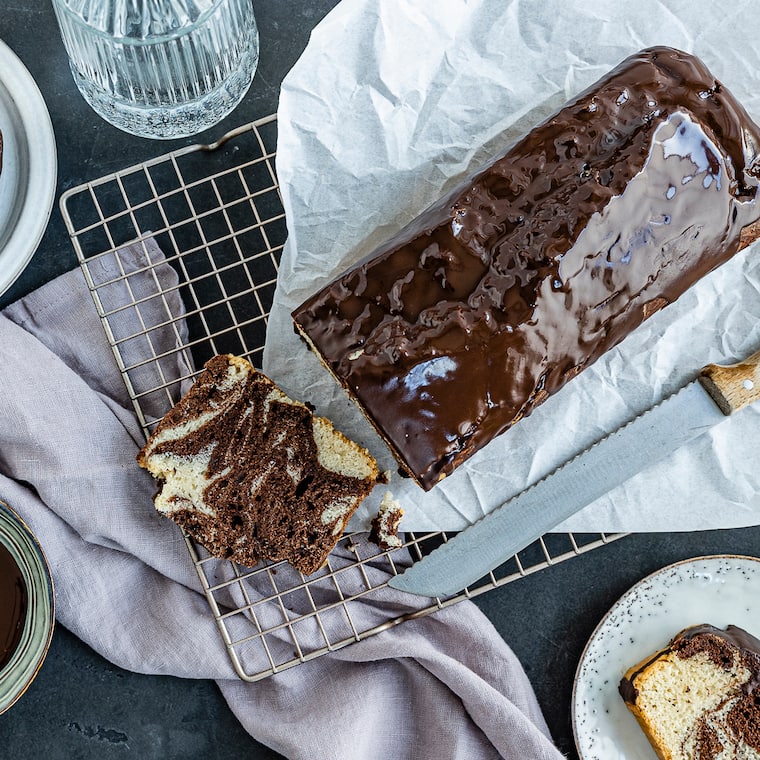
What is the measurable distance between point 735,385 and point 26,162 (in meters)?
2.65

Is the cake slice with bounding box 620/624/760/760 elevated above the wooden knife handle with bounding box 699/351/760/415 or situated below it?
below

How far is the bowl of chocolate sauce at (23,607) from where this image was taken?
2.99 m

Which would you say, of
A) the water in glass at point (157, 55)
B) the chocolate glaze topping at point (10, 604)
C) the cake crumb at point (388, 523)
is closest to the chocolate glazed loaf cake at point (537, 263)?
the cake crumb at point (388, 523)

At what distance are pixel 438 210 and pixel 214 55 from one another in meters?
0.95

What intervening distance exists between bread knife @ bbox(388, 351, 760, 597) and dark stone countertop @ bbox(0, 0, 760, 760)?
0.42m

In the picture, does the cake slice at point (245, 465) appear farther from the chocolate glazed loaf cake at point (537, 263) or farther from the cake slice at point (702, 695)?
the cake slice at point (702, 695)

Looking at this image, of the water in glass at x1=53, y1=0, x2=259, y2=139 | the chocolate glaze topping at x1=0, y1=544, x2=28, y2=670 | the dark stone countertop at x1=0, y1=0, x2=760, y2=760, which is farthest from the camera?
the dark stone countertop at x1=0, y1=0, x2=760, y2=760

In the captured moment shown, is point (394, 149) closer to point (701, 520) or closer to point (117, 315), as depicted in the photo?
point (117, 315)

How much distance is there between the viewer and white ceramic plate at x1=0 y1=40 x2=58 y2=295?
320cm

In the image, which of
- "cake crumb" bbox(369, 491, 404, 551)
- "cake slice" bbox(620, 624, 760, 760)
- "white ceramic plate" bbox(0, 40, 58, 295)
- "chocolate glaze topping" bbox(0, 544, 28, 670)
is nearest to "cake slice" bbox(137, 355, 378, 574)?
"cake crumb" bbox(369, 491, 404, 551)

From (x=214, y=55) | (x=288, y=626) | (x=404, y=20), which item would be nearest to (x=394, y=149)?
(x=404, y=20)

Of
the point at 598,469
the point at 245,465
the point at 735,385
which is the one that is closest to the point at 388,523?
the point at 245,465

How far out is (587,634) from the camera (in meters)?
3.39

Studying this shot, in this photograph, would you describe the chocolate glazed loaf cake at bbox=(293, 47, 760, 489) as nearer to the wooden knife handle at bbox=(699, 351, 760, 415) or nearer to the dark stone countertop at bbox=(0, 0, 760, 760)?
the wooden knife handle at bbox=(699, 351, 760, 415)
